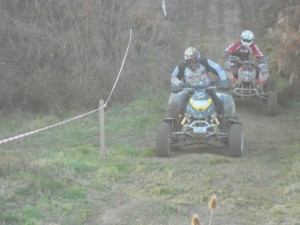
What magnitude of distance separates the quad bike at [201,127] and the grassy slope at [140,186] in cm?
30

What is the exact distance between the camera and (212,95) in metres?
9.38

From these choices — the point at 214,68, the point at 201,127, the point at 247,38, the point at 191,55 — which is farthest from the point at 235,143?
the point at 247,38

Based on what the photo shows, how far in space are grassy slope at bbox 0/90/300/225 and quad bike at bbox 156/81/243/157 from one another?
11.9 inches

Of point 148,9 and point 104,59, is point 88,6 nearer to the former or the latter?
point 104,59

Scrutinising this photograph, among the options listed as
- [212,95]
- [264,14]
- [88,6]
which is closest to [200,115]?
[212,95]

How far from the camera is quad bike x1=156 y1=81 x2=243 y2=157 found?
9047mm

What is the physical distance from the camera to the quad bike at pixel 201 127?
905 cm

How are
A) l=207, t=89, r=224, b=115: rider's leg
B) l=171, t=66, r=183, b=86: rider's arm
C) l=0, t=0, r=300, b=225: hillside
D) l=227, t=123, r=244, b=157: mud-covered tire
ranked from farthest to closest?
l=171, t=66, r=183, b=86: rider's arm → l=207, t=89, r=224, b=115: rider's leg → l=227, t=123, r=244, b=157: mud-covered tire → l=0, t=0, r=300, b=225: hillside

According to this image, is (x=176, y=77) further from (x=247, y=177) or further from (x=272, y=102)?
(x=272, y=102)

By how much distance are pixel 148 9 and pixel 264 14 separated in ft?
14.1

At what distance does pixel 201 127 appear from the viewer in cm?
912

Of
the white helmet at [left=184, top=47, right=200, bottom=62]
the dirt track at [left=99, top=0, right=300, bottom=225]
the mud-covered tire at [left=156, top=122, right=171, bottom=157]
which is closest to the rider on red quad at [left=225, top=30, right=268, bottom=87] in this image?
the dirt track at [left=99, top=0, right=300, bottom=225]

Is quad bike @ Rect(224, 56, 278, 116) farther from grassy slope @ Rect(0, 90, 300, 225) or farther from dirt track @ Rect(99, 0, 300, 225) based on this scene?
grassy slope @ Rect(0, 90, 300, 225)

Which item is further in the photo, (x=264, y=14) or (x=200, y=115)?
(x=264, y=14)
